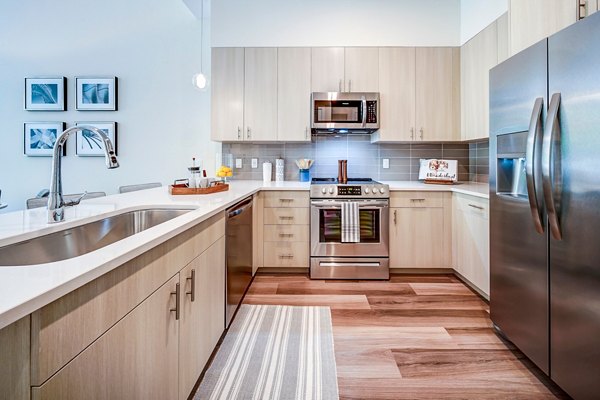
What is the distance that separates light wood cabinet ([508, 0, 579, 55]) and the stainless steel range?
5.37ft

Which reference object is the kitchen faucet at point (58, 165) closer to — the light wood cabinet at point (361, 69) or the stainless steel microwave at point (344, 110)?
the stainless steel microwave at point (344, 110)

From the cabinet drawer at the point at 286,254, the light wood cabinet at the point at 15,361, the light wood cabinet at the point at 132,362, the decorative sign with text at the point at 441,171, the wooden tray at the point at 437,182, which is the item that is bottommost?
the cabinet drawer at the point at 286,254

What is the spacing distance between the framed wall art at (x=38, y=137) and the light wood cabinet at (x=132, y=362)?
418 cm

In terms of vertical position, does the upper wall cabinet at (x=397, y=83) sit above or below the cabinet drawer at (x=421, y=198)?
above

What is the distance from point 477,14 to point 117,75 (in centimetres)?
402

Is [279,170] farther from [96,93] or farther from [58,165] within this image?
[58,165]

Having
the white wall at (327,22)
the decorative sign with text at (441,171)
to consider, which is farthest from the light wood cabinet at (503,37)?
the decorative sign with text at (441,171)

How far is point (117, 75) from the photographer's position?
14.9ft

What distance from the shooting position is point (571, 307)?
156 centimetres

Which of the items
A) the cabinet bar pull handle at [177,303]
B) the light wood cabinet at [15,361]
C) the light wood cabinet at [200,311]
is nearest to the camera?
the light wood cabinet at [15,361]

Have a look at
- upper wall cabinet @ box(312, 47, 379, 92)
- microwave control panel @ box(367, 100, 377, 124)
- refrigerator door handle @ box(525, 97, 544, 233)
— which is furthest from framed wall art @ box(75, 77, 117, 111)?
refrigerator door handle @ box(525, 97, 544, 233)

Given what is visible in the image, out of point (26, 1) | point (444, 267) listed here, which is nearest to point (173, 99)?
point (26, 1)

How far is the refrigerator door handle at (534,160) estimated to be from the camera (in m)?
1.70

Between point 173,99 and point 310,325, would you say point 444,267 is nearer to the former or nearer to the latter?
point 310,325
